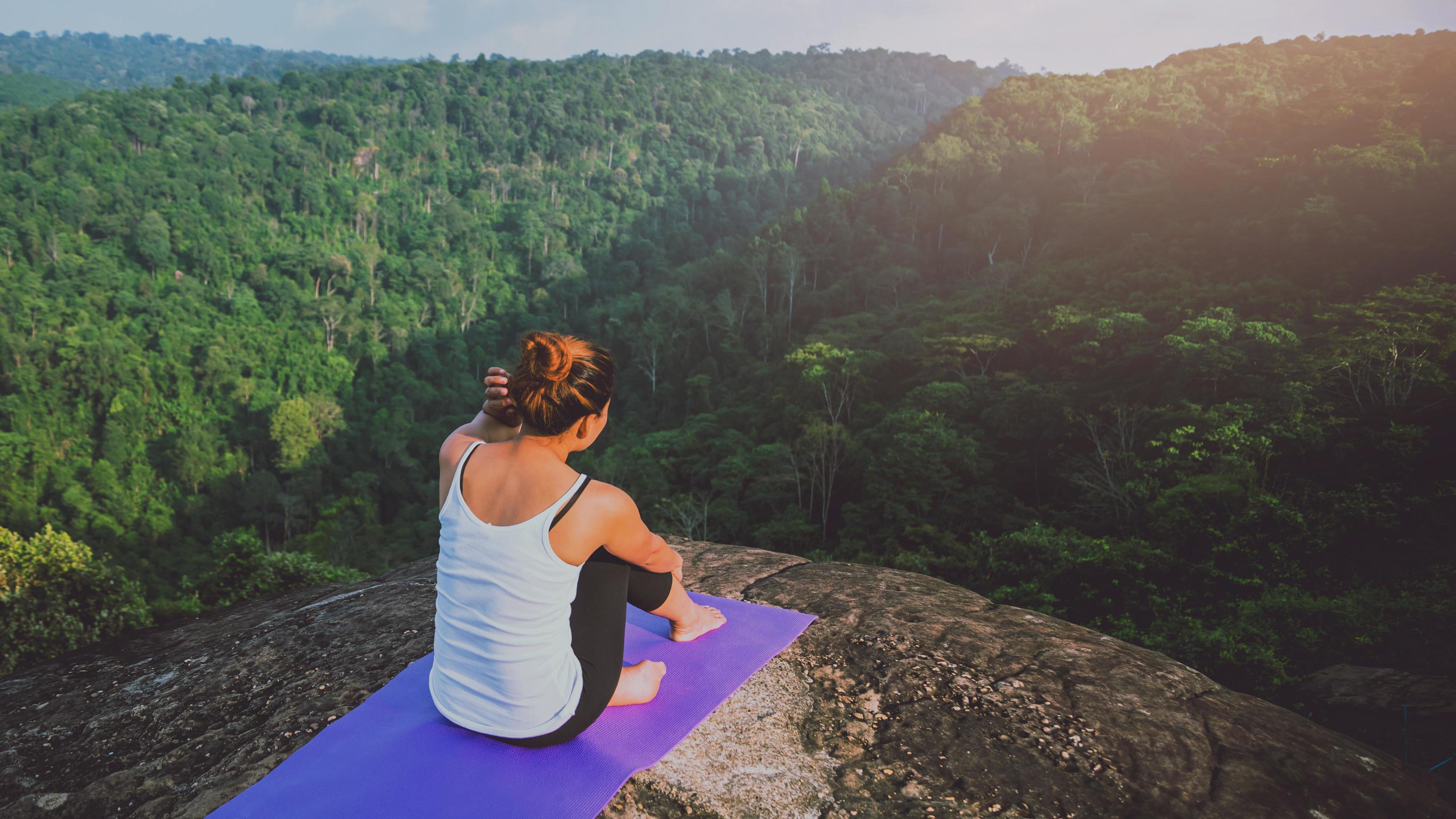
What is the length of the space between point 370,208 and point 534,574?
66.5 metres

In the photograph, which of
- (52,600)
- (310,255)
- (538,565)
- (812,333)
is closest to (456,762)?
(538,565)

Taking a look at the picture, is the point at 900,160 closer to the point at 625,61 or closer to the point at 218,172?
the point at 218,172

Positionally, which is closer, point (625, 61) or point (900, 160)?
point (900, 160)

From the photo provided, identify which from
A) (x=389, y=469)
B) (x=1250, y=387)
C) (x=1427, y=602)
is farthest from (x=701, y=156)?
(x=1427, y=602)

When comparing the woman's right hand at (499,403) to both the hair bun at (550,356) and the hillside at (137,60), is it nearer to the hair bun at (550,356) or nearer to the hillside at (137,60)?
the hair bun at (550,356)

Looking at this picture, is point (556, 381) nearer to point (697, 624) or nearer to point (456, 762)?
point (456, 762)

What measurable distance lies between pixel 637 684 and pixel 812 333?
3335 centimetres

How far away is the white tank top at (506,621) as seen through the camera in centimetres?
169

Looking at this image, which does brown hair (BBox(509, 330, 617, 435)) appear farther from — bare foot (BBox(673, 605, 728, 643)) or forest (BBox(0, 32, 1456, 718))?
forest (BBox(0, 32, 1456, 718))

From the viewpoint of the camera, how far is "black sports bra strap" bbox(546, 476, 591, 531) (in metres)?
1.68

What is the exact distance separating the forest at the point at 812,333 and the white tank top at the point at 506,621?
4727 millimetres

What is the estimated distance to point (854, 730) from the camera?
210 centimetres

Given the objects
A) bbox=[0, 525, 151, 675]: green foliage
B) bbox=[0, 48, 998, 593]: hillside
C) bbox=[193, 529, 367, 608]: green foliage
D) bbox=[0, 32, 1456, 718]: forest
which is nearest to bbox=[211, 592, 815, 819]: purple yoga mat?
bbox=[0, 32, 1456, 718]: forest

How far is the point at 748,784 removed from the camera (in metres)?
1.87
